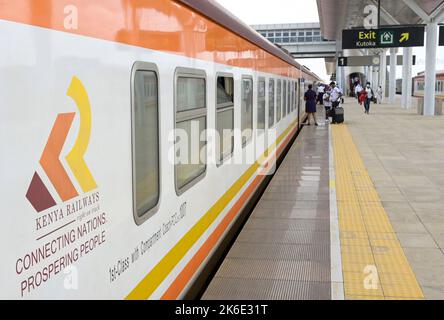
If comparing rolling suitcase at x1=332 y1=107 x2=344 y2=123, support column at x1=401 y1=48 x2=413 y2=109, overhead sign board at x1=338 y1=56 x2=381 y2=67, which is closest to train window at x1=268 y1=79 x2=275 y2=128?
rolling suitcase at x1=332 y1=107 x2=344 y2=123

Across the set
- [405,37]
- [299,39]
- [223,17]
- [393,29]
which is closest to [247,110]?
[223,17]

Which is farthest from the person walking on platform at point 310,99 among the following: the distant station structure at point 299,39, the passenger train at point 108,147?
the distant station structure at point 299,39

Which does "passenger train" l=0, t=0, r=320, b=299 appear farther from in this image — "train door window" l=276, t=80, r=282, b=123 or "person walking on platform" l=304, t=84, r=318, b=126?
"person walking on platform" l=304, t=84, r=318, b=126

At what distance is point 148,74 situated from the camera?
3.19 meters

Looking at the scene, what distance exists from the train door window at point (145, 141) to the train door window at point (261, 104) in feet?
15.6

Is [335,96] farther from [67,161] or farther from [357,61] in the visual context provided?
[67,161]

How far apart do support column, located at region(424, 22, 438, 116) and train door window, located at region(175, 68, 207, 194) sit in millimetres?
22483

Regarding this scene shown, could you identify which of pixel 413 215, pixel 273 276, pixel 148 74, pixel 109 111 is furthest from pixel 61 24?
pixel 413 215

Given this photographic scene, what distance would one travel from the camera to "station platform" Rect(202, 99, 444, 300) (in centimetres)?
470

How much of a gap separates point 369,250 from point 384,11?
90.7 feet

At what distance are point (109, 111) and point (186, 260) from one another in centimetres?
172

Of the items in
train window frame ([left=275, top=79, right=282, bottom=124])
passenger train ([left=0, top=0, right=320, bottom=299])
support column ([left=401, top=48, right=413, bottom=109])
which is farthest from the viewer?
support column ([left=401, top=48, right=413, bottom=109])

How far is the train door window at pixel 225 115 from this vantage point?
5.12 meters

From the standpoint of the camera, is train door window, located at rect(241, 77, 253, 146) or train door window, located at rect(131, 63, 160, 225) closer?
train door window, located at rect(131, 63, 160, 225)
